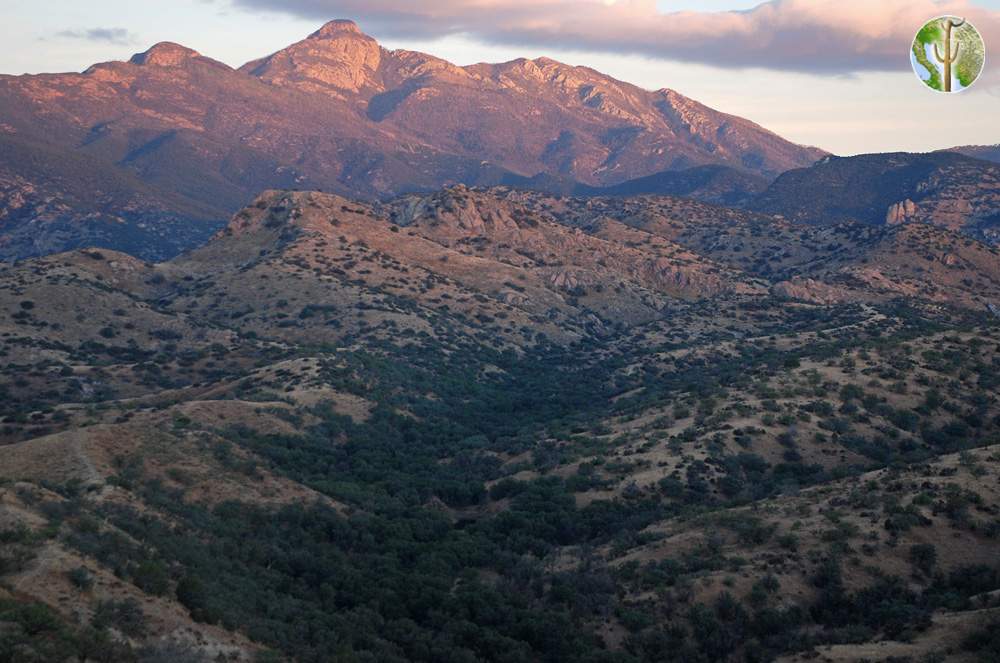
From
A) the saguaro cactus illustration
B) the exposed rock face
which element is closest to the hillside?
the exposed rock face

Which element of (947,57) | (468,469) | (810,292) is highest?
(947,57)

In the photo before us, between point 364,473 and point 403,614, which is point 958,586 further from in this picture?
point 364,473

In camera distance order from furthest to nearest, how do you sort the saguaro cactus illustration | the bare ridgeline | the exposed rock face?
the exposed rock face
the saguaro cactus illustration
the bare ridgeline

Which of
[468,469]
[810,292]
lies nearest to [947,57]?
[468,469]

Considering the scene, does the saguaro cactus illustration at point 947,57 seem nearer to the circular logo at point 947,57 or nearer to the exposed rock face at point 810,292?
the circular logo at point 947,57

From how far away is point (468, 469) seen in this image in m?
74.8

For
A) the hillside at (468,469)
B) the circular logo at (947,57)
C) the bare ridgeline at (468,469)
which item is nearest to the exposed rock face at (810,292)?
the hillside at (468,469)

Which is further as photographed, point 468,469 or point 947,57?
point 468,469

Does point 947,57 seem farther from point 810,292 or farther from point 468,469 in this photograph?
point 810,292

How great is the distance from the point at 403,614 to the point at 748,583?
16.7m

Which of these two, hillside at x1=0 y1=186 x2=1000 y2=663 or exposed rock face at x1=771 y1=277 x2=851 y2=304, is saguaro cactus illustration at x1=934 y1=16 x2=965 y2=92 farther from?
exposed rock face at x1=771 y1=277 x2=851 y2=304

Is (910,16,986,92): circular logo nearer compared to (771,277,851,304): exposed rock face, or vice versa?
(910,16,986,92): circular logo

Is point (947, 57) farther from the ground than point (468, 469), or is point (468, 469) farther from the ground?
point (947, 57)

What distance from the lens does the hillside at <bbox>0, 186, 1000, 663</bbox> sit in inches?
1558
